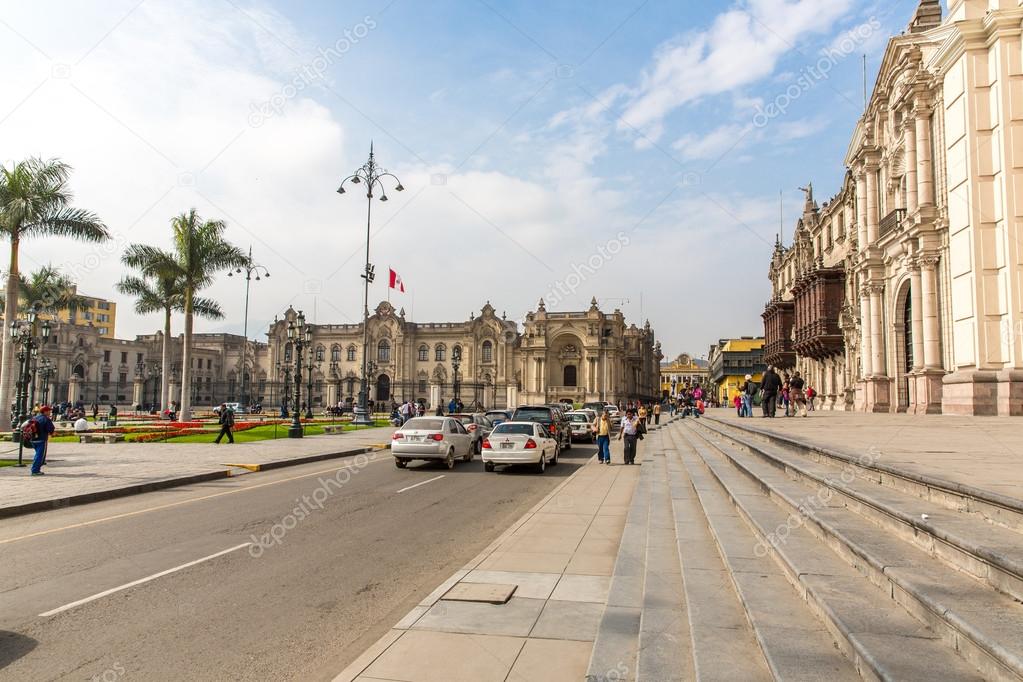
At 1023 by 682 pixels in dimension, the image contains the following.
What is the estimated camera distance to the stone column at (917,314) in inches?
1013

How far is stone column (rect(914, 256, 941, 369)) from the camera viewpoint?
24.8 meters

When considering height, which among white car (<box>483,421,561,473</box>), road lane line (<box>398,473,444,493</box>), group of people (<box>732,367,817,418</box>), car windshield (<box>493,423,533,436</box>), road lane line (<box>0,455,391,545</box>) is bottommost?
road lane line (<box>398,473,444,493</box>)

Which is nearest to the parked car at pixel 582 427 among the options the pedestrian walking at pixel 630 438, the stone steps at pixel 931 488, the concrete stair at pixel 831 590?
the pedestrian walking at pixel 630 438

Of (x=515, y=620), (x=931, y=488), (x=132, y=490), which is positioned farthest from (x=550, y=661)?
(x=132, y=490)

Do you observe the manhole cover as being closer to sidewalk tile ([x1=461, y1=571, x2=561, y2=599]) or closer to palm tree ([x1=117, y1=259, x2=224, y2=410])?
sidewalk tile ([x1=461, y1=571, x2=561, y2=599])

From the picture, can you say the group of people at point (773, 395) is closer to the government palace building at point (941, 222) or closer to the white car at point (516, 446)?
the government palace building at point (941, 222)

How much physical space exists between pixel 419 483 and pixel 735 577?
9.83 meters

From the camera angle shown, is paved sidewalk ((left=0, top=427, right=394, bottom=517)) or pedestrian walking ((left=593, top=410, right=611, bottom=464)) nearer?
paved sidewalk ((left=0, top=427, right=394, bottom=517))

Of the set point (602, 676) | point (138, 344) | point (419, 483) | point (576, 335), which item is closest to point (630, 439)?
point (419, 483)

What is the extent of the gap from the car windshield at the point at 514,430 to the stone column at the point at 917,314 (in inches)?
691

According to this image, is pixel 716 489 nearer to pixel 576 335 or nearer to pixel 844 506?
pixel 844 506

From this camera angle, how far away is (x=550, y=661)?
15.1 ft

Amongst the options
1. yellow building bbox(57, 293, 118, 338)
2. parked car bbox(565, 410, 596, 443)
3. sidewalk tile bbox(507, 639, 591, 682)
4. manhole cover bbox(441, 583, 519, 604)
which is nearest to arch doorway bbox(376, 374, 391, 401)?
yellow building bbox(57, 293, 118, 338)

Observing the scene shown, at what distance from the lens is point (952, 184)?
22.3m
